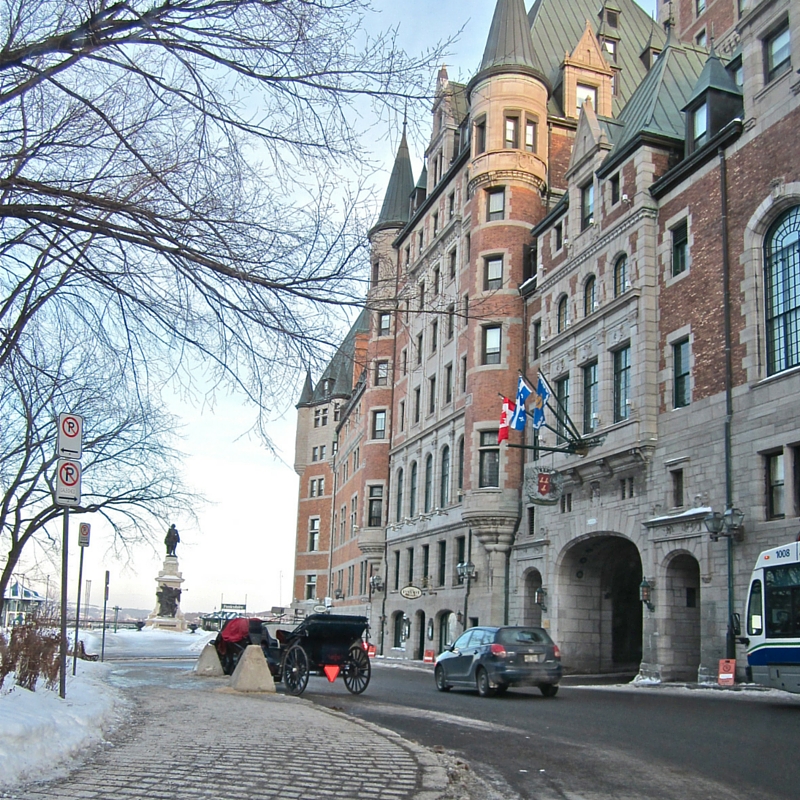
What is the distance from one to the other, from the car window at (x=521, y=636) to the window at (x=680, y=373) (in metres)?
10.3

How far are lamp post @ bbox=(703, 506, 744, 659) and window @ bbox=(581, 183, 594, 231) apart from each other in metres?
13.4

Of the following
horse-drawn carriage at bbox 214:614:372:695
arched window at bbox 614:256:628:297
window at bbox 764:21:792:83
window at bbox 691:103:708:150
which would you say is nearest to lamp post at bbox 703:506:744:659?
arched window at bbox 614:256:628:297

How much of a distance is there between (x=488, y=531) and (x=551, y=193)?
14.8m

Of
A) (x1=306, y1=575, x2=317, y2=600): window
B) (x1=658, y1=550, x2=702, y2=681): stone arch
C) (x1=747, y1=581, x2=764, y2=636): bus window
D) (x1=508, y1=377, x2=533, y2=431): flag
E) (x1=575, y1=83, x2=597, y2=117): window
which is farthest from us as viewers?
(x1=306, y1=575, x2=317, y2=600): window

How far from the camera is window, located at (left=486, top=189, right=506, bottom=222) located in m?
40.5

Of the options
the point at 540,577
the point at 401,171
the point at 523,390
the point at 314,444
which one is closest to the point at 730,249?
the point at 523,390

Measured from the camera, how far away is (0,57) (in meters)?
8.35

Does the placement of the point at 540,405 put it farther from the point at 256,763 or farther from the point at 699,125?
the point at 256,763

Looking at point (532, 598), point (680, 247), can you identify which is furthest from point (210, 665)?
point (680, 247)

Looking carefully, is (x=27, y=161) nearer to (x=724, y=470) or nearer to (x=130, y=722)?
(x=130, y=722)

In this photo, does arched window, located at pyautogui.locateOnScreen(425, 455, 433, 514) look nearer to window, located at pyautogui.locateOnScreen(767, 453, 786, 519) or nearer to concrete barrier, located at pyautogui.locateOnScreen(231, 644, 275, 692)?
window, located at pyautogui.locateOnScreen(767, 453, 786, 519)

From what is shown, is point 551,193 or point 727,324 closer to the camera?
point 727,324

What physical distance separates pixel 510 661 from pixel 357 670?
307 centimetres

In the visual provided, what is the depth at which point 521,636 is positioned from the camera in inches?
770
